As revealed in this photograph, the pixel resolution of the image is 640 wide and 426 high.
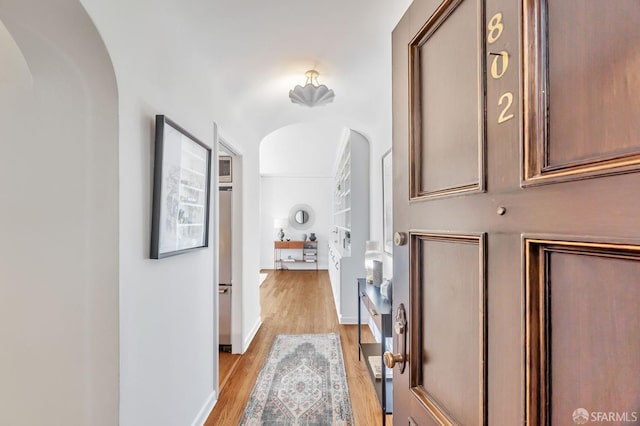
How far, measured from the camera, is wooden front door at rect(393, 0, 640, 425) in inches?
15.5

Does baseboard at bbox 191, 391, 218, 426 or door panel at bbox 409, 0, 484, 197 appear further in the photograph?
baseboard at bbox 191, 391, 218, 426

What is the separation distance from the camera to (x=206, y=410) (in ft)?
6.58

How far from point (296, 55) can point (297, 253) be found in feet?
20.8

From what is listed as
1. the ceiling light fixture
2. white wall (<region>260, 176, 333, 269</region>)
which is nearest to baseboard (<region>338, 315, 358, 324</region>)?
the ceiling light fixture

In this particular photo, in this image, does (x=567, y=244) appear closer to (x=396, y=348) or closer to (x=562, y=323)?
(x=562, y=323)

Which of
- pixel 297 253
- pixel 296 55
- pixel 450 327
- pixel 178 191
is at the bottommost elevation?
pixel 297 253

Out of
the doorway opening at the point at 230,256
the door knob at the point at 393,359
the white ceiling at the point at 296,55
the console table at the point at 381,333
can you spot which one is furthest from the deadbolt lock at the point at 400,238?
the doorway opening at the point at 230,256

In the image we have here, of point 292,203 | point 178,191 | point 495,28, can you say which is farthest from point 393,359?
point 292,203

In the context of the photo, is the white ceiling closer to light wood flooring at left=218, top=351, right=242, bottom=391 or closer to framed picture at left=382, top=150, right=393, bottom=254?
framed picture at left=382, top=150, right=393, bottom=254

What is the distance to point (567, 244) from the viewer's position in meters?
0.45

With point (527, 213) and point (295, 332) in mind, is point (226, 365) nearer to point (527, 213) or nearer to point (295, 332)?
point (295, 332)

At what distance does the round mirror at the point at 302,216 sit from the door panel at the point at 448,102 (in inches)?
278

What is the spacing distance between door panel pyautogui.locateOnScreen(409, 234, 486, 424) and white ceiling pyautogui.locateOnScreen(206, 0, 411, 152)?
134cm

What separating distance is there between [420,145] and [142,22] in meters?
1.33
